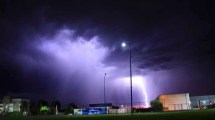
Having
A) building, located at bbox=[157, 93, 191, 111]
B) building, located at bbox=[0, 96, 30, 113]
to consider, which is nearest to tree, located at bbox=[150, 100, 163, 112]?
building, located at bbox=[157, 93, 191, 111]

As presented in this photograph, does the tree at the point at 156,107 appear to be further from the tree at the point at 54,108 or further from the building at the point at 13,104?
the building at the point at 13,104

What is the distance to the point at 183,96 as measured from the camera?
4242 inches

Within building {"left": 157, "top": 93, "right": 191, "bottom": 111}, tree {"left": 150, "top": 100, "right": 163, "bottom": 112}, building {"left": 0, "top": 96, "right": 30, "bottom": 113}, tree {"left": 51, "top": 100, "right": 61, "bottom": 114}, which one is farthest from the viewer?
building {"left": 0, "top": 96, "right": 30, "bottom": 113}

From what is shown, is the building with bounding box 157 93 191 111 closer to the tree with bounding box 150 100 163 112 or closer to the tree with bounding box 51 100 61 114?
the tree with bounding box 150 100 163 112

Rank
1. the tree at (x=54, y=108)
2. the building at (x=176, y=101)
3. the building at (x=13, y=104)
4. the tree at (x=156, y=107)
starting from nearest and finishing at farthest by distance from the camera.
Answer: the tree at (x=156, y=107) → the building at (x=176, y=101) → the tree at (x=54, y=108) → the building at (x=13, y=104)

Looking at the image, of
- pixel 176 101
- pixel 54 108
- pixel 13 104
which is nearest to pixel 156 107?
pixel 176 101

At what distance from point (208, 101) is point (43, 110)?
2853 inches

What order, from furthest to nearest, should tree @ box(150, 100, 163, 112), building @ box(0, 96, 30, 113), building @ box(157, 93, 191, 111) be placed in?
building @ box(0, 96, 30, 113), building @ box(157, 93, 191, 111), tree @ box(150, 100, 163, 112)

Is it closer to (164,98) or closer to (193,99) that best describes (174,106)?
(164,98)

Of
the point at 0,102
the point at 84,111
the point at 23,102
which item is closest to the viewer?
the point at 84,111

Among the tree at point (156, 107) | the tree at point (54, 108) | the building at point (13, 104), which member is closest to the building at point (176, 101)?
the tree at point (156, 107)

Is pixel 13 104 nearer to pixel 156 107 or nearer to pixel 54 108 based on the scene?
pixel 54 108

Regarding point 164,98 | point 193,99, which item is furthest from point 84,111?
point 193,99

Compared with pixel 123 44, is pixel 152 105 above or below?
below
